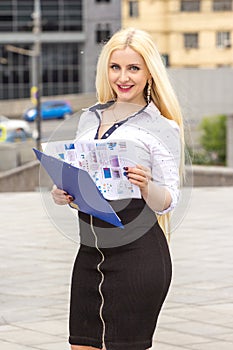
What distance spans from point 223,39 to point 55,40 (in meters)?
12.5

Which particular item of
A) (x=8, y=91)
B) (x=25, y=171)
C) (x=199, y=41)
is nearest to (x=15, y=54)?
(x=8, y=91)

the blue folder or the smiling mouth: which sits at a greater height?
the smiling mouth

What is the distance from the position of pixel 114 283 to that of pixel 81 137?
558mm

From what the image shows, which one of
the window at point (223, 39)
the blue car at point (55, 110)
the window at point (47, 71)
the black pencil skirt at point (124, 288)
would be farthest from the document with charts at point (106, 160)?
the window at point (47, 71)

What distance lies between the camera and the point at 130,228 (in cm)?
412

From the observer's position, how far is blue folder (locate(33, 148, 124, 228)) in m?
3.98

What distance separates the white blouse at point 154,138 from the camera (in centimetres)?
412

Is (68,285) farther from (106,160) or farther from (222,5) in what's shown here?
(222,5)

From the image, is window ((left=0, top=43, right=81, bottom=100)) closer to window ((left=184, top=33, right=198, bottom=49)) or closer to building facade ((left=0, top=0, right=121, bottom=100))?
building facade ((left=0, top=0, right=121, bottom=100))

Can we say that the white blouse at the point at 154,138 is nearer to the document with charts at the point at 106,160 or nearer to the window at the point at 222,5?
the document with charts at the point at 106,160

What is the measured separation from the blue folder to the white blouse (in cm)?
Answer: 21

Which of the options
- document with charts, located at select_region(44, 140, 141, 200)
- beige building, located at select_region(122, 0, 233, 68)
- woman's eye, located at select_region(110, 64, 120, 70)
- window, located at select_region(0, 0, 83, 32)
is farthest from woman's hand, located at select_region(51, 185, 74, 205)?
window, located at select_region(0, 0, 83, 32)

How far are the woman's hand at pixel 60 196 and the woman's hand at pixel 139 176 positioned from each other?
0.25m

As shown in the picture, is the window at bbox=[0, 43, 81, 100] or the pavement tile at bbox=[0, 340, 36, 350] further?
the window at bbox=[0, 43, 81, 100]
